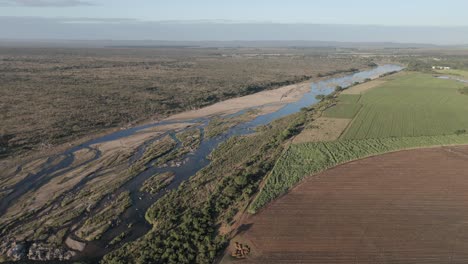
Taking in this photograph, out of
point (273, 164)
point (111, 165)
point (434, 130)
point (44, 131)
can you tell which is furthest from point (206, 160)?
point (434, 130)

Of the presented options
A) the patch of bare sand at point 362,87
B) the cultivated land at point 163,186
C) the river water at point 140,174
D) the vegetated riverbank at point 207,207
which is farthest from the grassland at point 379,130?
the river water at point 140,174

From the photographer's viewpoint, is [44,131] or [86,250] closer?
[86,250]

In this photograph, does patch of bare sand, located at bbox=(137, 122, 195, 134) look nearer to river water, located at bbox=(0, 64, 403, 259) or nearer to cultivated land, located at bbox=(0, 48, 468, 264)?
cultivated land, located at bbox=(0, 48, 468, 264)

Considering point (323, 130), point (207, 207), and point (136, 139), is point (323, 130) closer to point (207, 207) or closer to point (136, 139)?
point (207, 207)

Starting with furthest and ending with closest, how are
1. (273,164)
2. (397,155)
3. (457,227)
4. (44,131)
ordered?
(44,131) < (397,155) < (273,164) < (457,227)

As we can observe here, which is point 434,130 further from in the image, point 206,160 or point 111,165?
point 111,165
